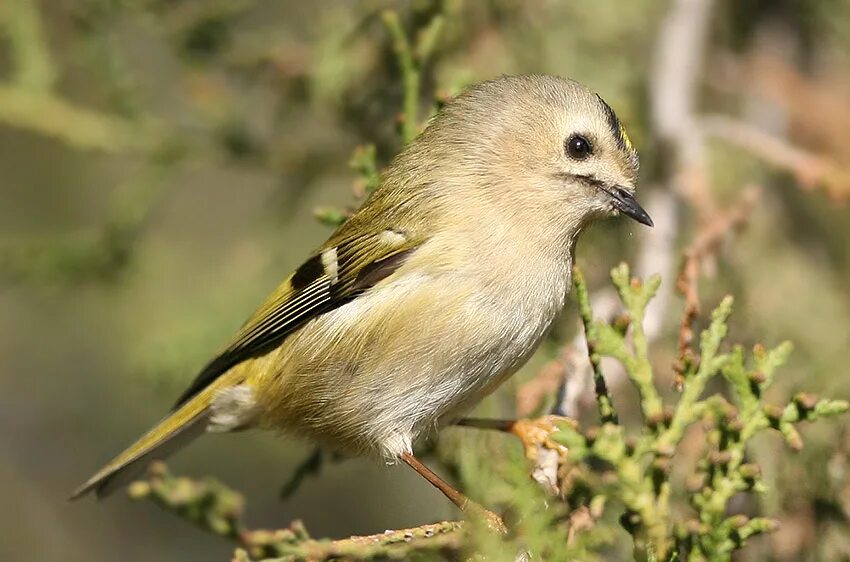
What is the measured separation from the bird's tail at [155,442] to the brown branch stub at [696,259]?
1.09 metres

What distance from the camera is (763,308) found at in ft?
9.57

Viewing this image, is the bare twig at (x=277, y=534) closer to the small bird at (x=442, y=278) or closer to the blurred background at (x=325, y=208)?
the small bird at (x=442, y=278)

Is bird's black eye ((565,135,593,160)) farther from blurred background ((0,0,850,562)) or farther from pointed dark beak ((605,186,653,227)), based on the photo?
blurred background ((0,0,850,562))

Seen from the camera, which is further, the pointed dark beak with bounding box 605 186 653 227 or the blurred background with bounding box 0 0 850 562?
the blurred background with bounding box 0 0 850 562

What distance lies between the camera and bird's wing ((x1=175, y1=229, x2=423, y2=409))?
226cm

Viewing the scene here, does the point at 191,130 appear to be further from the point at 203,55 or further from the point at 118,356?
the point at 118,356

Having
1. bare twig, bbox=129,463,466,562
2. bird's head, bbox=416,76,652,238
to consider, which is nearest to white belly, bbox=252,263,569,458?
bird's head, bbox=416,76,652,238

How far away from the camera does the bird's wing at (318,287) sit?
89.1 inches

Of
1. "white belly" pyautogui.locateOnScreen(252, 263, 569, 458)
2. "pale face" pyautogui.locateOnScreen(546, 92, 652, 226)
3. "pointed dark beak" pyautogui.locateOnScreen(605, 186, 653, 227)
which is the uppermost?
"pale face" pyautogui.locateOnScreen(546, 92, 652, 226)

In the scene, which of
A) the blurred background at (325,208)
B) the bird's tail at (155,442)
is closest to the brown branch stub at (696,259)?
the blurred background at (325,208)

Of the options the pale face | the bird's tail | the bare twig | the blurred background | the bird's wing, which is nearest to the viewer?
the bare twig

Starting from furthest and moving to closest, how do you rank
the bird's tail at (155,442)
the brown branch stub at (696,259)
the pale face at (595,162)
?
the bird's tail at (155,442) → the pale face at (595,162) → the brown branch stub at (696,259)

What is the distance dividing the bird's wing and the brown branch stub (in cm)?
53

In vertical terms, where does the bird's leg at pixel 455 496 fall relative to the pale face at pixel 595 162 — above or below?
below
